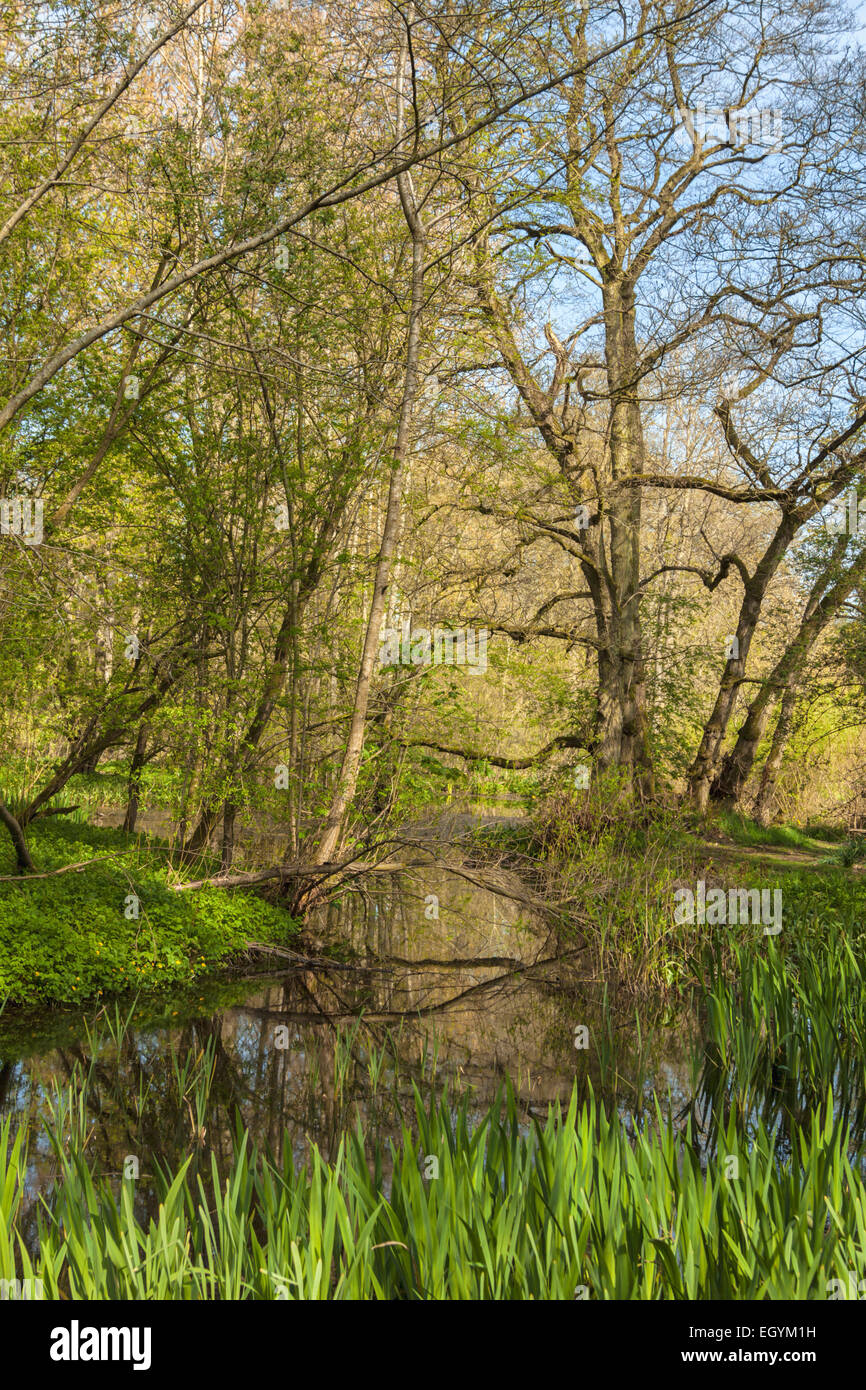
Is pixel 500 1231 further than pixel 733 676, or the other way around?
pixel 733 676

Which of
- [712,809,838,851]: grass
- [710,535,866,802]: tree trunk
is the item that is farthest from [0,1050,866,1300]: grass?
[712,809,838,851]: grass

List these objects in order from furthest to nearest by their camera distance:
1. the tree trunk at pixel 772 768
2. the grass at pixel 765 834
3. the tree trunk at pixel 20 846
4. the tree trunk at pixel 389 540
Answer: the tree trunk at pixel 772 768, the grass at pixel 765 834, the tree trunk at pixel 389 540, the tree trunk at pixel 20 846

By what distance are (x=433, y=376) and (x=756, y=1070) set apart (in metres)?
6.17

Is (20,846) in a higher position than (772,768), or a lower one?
lower

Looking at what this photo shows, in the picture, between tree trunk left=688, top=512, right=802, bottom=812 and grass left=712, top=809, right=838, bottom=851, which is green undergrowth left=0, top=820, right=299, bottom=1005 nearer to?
grass left=712, top=809, right=838, bottom=851

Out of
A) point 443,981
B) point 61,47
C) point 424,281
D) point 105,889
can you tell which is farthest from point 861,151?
point 105,889

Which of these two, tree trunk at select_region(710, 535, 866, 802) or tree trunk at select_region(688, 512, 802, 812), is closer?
tree trunk at select_region(710, 535, 866, 802)

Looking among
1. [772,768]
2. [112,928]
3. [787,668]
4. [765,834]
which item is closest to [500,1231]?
[112,928]

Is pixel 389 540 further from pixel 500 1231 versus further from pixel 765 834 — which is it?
pixel 765 834

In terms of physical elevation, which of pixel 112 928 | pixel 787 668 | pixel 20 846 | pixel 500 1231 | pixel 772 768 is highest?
pixel 787 668

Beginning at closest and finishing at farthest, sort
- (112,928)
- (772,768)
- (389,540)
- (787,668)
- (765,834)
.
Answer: (112,928), (389,540), (787,668), (765,834), (772,768)

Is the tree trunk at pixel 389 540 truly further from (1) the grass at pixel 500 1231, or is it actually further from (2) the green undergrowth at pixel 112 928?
(1) the grass at pixel 500 1231

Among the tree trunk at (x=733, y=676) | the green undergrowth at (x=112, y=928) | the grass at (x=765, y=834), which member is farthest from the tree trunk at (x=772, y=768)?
the green undergrowth at (x=112, y=928)

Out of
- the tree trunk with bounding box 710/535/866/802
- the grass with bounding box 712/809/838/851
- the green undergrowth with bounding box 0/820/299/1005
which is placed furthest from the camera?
the grass with bounding box 712/809/838/851
